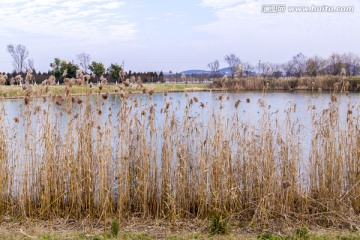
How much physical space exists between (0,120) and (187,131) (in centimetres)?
227

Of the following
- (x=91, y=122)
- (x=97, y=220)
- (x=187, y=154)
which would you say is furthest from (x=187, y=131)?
(x=97, y=220)

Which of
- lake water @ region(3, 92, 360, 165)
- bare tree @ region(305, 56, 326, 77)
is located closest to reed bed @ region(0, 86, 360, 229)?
lake water @ region(3, 92, 360, 165)

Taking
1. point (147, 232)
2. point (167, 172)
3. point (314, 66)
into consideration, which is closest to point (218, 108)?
point (167, 172)

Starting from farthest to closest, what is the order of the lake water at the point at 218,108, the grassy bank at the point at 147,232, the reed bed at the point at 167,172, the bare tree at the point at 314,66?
the bare tree at the point at 314,66 → the lake water at the point at 218,108 → the reed bed at the point at 167,172 → the grassy bank at the point at 147,232

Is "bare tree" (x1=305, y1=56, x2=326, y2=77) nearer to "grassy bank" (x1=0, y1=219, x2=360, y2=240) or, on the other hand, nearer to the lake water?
the lake water

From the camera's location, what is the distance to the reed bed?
15.1 ft

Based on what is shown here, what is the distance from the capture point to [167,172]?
4.73 m

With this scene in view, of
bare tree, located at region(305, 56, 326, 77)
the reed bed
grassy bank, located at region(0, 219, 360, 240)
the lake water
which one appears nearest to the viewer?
grassy bank, located at region(0, 219, 360, 240)

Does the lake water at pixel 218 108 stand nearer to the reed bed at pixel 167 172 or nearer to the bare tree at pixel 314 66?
the reed bed at pixel 167 172

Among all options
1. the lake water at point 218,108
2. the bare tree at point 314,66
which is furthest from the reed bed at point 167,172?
the bare tree at point 314,66

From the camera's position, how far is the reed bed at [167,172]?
4594mm

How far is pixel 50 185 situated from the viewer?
15.5 ft

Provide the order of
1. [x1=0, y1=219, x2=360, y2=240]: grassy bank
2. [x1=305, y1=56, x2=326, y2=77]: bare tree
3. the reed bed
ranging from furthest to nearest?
[x1=305, y1=56, x2=326, y2=77]: bare tree < the reed bed < [x1=0, y1=219, x2=360, y2=240]: grassy bank

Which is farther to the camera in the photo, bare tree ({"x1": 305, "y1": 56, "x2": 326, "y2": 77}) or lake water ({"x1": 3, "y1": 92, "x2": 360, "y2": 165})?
bare tree ({"x1": 305, "y1": 56, "x2": 326, "y2": 77})
